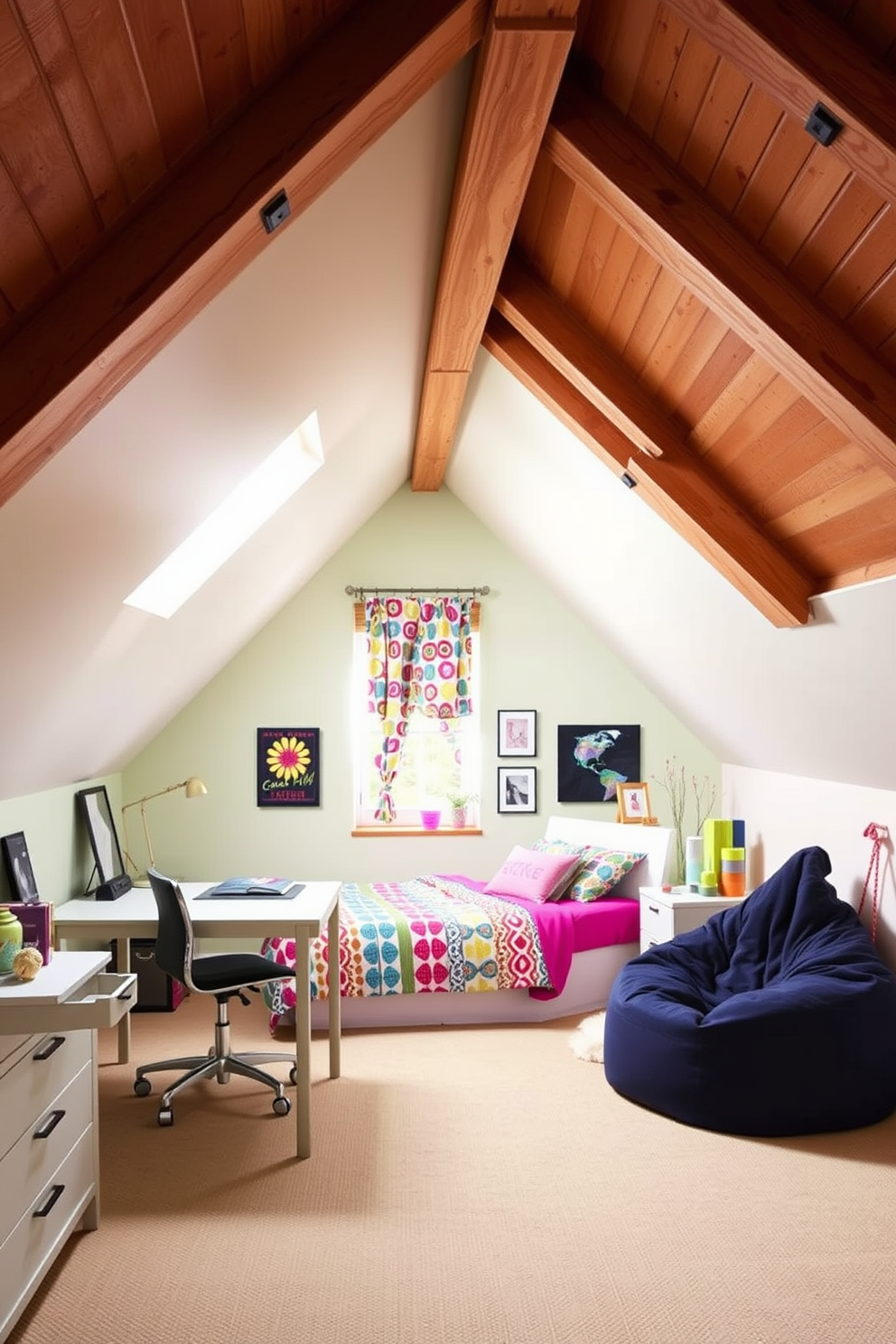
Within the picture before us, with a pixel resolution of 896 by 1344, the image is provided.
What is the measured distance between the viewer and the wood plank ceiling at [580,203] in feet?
5.71

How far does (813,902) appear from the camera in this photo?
435 centimetres

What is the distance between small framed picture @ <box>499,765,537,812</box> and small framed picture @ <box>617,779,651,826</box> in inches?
21.0

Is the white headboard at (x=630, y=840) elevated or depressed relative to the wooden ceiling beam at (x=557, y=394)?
depressed

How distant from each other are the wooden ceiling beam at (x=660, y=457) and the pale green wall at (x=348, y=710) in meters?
2.78

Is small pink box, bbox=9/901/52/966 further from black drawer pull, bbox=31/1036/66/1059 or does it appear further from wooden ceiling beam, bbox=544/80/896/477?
wooden ceiling beam, bbox=544/80/896/477

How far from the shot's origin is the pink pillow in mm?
5469

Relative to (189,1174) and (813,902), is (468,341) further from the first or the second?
(189,1174)

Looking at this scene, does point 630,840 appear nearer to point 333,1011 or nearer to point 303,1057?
point 333,1011

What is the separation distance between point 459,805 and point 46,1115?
386 centimetres

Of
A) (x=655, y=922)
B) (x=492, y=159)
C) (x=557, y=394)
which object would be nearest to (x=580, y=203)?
(x=492, y=159)

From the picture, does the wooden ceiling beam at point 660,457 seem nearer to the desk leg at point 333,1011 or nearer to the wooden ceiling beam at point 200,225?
the wooden ceiling beam at point 200,225

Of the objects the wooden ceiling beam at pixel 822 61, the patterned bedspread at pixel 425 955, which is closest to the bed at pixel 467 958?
the patterned bedspread at pixel 425 955

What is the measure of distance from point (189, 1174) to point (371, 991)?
157cm

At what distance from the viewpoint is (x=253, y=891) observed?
4160 mm
